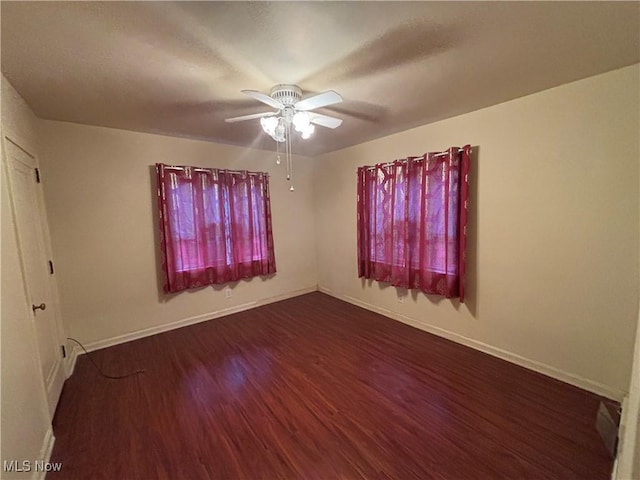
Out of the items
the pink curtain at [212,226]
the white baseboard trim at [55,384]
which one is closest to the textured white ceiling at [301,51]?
the pink curtain at [212,226]

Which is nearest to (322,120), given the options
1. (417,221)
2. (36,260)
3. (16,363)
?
(417,221)

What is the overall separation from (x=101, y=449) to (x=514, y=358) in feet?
10.9

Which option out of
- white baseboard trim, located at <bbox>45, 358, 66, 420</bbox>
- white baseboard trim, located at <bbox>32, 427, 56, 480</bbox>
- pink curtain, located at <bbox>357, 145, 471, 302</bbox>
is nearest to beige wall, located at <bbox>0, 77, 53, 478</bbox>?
white baseboard trim, located at <bbox>32, 427, 56, 480</bbox>

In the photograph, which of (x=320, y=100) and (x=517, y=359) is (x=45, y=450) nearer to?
(x=320, y=100)

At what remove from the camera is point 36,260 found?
7.09 feet

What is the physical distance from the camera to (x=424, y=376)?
2377 mm

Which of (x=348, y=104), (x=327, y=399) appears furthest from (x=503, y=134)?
(x=327, y=399)

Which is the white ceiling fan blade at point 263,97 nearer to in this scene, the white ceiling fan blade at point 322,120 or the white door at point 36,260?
the white ceiling fan blade at point 322,120

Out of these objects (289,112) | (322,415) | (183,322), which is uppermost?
(289,112)

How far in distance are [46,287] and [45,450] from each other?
1.30 meters

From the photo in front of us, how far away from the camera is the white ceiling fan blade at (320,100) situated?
1.69 m

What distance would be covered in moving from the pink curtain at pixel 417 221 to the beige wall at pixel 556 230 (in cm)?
15

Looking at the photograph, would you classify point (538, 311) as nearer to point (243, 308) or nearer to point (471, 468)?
point (471, 468)

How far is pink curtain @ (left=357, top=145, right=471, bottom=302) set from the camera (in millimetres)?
2768
